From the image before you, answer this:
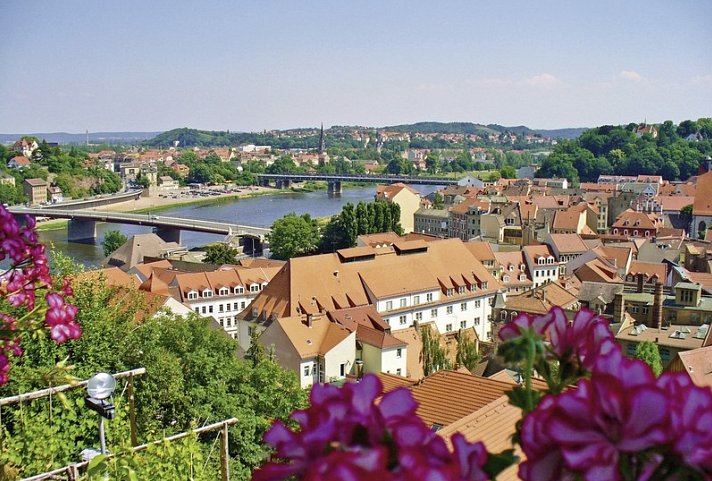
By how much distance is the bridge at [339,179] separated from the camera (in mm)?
67188

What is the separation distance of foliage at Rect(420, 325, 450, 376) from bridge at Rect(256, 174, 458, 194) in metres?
48.7

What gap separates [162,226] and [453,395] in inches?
1331

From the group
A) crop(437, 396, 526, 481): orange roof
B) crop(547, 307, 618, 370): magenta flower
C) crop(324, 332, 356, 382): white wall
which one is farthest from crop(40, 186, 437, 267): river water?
crop(547, 307, 618, 370): magenta flower

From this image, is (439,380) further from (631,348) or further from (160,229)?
(160,229)

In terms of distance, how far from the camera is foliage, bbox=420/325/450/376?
55.0 feet

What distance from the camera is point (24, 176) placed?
5850 centimetres

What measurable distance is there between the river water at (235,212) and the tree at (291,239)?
318 inches

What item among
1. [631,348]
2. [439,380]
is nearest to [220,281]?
[631,348]

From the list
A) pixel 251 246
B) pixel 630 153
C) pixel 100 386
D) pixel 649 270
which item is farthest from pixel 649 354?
pixel 630 153

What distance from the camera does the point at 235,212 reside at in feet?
185

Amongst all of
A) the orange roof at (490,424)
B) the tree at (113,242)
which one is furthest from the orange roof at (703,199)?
the orange roof at (490,424)

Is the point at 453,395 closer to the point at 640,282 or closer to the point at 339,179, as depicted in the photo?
the point at 640,282

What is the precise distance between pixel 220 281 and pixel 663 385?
21682 millimetres

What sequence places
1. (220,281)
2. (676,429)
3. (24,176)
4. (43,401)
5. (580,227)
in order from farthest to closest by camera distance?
(24,176), (580,227), (220,281), (43,401), (676,429)
